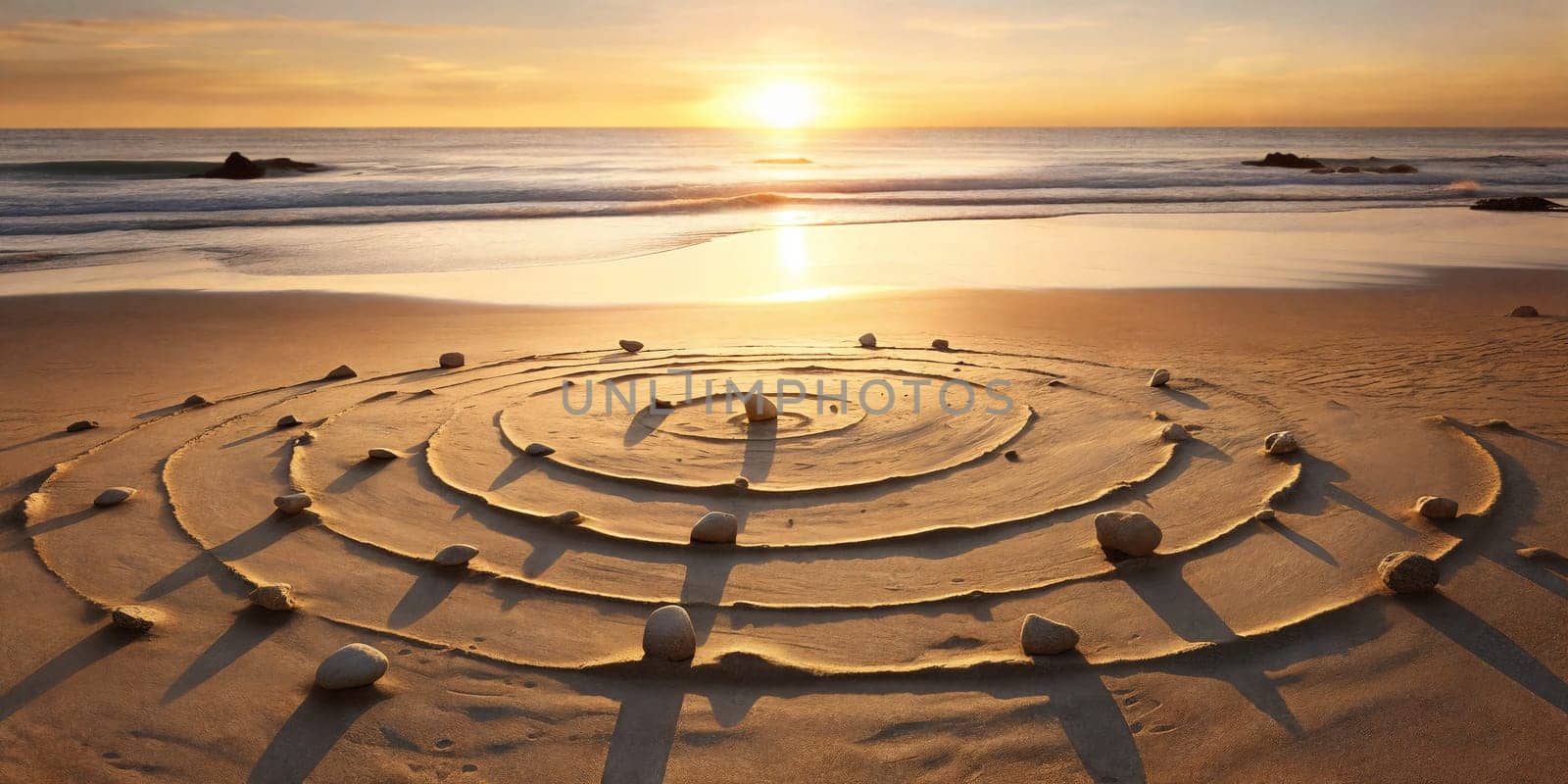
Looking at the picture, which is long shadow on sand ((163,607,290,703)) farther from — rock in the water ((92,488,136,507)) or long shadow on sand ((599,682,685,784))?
rock in the water ((92,488,136,507))

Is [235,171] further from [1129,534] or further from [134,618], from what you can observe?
[1129,534]

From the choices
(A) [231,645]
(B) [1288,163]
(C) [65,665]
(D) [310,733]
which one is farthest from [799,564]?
(B) [1288,163]

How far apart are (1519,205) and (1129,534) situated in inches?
1064

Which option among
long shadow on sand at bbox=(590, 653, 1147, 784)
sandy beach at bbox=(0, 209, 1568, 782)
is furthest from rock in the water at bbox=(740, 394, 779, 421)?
long shadow on sand at bbox=(590, 653, 1147, 784)

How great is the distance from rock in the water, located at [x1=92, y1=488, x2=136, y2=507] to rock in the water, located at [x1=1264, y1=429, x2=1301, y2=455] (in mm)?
6546

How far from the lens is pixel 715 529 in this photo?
15.7ft

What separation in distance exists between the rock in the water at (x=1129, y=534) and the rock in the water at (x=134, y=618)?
13.5 ft

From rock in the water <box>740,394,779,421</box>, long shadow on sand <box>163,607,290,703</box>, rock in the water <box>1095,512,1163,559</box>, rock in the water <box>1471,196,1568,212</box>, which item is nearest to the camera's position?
long shadow on sand <box>163,607,290,703</box>

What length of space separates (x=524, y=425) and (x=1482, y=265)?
47.8 ft

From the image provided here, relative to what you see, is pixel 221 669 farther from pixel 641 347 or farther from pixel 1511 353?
pixel 1511 353

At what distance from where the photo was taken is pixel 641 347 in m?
9.40

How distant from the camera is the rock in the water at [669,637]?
3.70 meters

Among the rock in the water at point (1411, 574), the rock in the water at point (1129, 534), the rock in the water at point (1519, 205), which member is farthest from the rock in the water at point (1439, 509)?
the rock in the water at point (1519, 205)

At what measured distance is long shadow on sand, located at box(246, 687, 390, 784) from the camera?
311 cm
